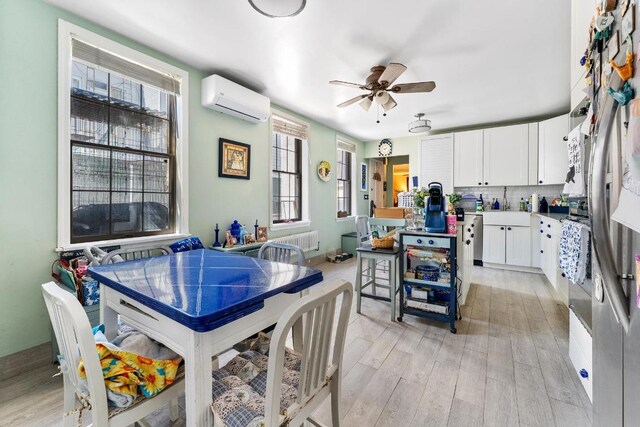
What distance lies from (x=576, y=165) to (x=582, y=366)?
1.24m

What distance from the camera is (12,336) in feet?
6.20

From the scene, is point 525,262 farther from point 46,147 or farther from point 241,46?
point 46,147

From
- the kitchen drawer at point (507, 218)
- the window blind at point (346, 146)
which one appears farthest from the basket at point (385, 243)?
the window blind at point (346, 146)

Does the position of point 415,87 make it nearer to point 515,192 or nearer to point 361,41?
point 361,41

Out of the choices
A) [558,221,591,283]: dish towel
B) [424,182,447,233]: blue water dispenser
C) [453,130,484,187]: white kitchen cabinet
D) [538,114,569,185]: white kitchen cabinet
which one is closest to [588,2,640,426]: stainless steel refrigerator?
[558,221,591,283]: dish towel

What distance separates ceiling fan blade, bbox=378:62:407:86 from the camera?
7.90 feet

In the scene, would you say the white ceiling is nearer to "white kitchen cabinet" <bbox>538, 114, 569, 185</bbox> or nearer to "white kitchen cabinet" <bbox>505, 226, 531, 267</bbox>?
"white kitchen cabinet" <bbox>538, 114, 569, 185</bbox>

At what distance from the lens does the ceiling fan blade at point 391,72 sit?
7.90 feet

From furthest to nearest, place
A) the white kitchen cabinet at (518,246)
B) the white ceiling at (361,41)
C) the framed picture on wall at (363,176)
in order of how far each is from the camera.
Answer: the framed picture on wall at (363,176) < the white kitchen cabinet at (518,246) < the white ceiling at (361,41)

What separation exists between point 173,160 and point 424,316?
3.06 m

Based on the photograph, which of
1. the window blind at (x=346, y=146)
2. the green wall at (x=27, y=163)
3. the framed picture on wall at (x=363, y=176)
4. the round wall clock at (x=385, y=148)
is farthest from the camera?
the framed picture on wall at (x=363, y=176)

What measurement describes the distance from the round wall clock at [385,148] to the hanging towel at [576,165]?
4748 mm

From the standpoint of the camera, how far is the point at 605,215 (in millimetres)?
822

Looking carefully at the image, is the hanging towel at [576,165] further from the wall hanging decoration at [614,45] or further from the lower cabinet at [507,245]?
the lower cabinet at [507,245]
